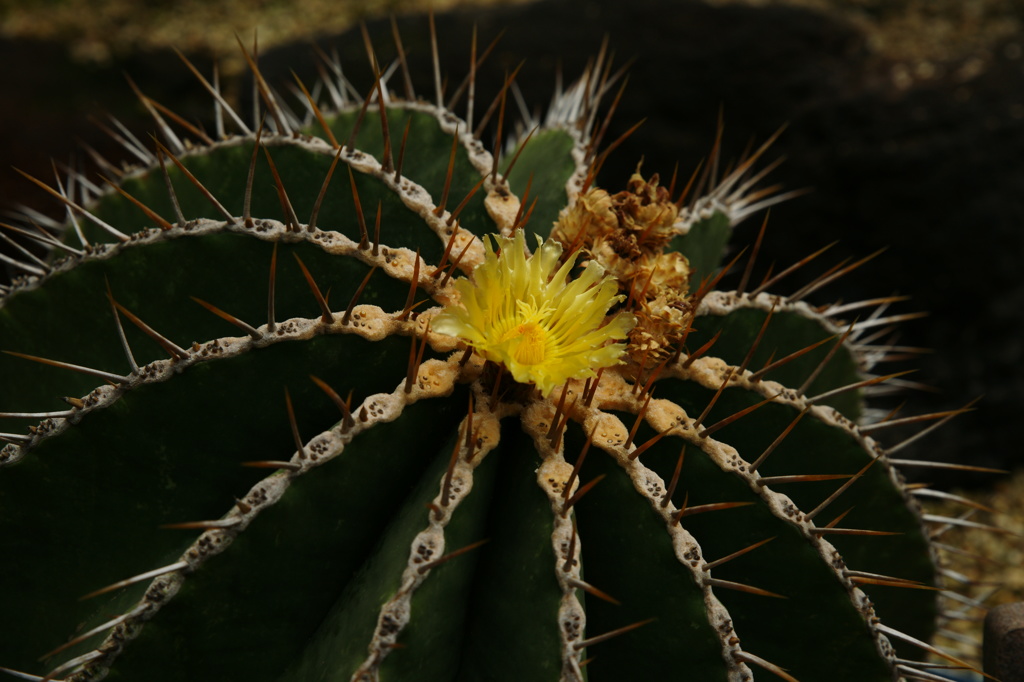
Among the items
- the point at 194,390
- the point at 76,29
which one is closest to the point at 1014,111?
the point at 194,390

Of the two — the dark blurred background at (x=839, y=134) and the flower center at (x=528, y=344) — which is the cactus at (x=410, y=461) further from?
the dark blurred background at (x=839, y=134)

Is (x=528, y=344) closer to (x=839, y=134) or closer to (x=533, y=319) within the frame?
(x=533, y=319)

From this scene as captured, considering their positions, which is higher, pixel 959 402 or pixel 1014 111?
pixel 1014 111

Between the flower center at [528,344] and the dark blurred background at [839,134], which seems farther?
the dark blurred background at [839,134]

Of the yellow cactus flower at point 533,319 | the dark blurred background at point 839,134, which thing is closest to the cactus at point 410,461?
the yellow cactus flower at point 533,319

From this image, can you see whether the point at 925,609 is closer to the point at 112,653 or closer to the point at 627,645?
the point at 627,645

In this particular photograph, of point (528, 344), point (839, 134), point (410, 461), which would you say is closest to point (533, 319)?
point (528, 344)

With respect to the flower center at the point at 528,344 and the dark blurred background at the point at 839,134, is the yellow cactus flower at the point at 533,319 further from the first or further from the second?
the dark blurred background at the point at 839,134
